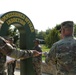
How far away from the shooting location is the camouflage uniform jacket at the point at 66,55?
4.21 meters

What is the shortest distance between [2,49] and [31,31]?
568 centimetres

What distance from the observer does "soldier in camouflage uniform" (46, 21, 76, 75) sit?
13.7 ft

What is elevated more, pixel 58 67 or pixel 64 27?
pixel 64 27

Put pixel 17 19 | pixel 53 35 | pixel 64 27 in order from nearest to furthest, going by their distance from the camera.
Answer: pixel 64 27 → pixel 17 19 → pixel 53 35

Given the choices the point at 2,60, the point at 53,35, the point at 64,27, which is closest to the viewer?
the point at 64,27

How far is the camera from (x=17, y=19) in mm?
9445

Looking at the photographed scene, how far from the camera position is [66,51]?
4.23 meters

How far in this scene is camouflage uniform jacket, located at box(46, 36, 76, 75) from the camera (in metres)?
4.21

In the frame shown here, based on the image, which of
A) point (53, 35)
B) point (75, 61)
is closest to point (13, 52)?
point (75, 61)

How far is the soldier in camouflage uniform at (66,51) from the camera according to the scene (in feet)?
13.7

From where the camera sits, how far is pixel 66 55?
167 inches

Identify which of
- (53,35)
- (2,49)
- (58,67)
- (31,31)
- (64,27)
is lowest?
(58,67)

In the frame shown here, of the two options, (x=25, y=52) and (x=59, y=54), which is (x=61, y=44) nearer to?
(x=59, y=54)

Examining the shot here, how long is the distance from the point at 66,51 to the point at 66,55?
0.20 ft
